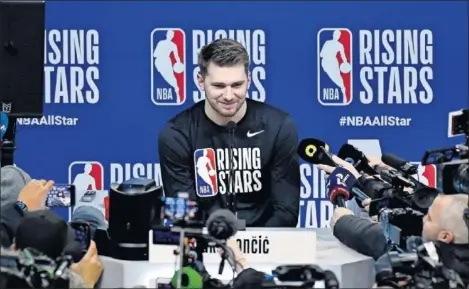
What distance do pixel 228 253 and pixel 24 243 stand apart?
0.55 meters

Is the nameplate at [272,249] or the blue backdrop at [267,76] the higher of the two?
the blue backdrop at [267,76]

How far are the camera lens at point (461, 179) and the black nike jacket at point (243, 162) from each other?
1.04m

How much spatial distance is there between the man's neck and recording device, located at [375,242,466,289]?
50.5 inches

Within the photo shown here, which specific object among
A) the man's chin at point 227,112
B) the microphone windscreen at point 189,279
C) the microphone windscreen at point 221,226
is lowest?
the microphone windscreen at point 189,279

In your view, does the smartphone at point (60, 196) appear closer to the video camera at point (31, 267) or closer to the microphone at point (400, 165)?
the video camera at point (31, 267)

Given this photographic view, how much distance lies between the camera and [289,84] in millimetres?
4500

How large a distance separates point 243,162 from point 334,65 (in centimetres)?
150

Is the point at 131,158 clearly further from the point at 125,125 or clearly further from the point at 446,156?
the point at 446,156

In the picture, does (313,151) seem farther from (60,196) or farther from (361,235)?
(60,196)

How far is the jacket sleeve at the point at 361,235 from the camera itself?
254 cm

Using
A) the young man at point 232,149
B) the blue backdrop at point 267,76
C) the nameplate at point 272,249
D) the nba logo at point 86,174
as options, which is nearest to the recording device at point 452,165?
the nameplate at point 272,249

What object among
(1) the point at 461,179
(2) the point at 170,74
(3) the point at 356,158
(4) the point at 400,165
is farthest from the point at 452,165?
(2) the point at 170,74

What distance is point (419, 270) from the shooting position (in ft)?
6.79

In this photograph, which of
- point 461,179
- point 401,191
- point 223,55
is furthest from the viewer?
point 223,55
